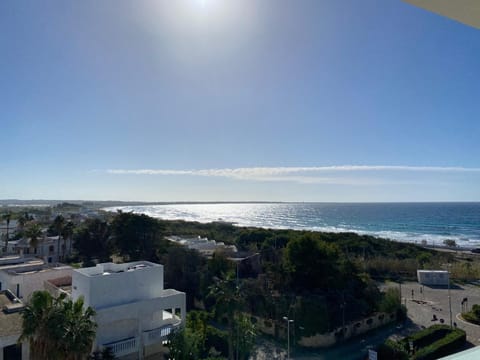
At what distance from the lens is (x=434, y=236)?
77.4 m

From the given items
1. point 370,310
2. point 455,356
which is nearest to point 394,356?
point 370,310

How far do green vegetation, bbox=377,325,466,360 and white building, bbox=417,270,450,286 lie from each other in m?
14.9

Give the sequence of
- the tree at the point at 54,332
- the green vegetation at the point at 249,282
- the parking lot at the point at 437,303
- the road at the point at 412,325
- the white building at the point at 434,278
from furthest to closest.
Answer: the white building at the point at 434,278 < the parking lot at the point at 437,303 < the road at the point at 412,325 < the green vegetation at the point at 249,282 < the tree at the point at 54,332

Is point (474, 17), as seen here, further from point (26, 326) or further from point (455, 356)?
point (26, 326)

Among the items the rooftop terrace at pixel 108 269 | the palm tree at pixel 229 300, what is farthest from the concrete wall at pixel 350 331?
the rooftop terrace at pixel 108 269

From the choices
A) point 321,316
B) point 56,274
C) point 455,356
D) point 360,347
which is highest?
point 455,356

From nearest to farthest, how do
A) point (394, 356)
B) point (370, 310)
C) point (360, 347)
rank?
1. point (394, 356)
2. point (360, 347)
3. point (370, 310)

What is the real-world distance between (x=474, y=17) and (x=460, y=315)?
88.8ft

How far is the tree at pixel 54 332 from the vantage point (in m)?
10.8

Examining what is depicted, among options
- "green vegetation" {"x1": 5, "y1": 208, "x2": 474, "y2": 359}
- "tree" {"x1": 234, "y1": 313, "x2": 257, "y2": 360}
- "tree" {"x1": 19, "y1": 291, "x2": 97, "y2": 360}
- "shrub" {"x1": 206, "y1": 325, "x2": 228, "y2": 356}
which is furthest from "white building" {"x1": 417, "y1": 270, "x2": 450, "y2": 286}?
"tree" {"x1": 19, "y1": 291, "x2": 97, "y2": 360}

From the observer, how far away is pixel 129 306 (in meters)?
14.9

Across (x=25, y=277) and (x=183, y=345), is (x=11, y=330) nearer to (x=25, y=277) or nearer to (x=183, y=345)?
(x=25, y=277)

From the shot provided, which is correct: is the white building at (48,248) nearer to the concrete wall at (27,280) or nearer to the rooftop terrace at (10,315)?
the concrete wall at (27,280)

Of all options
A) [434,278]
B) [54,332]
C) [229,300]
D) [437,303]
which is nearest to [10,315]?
[54,332]
